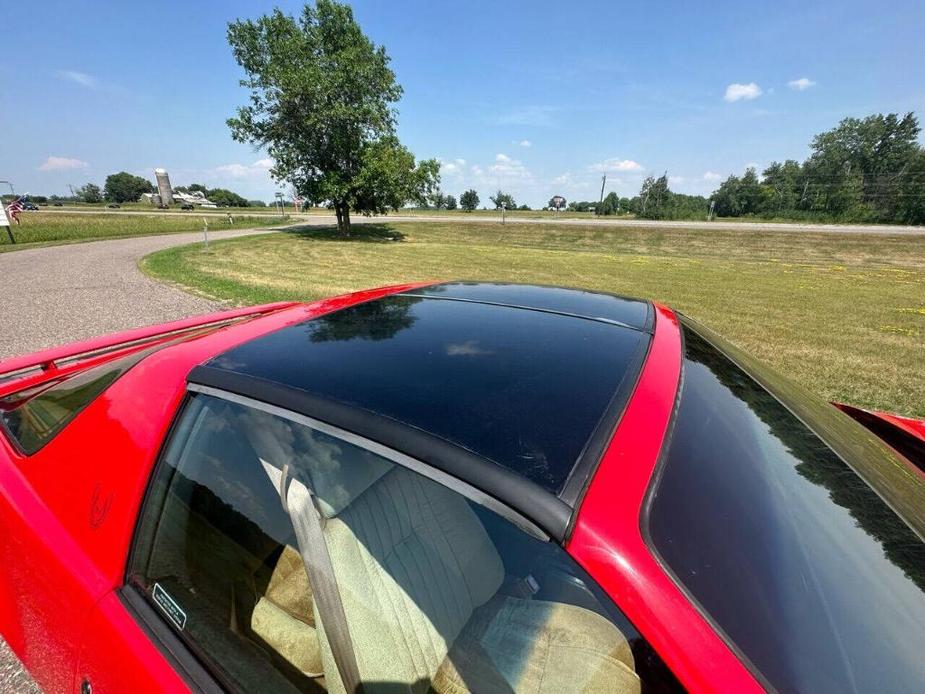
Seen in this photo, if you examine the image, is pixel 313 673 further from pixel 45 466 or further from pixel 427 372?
pixel 45 466

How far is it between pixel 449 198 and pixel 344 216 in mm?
62082

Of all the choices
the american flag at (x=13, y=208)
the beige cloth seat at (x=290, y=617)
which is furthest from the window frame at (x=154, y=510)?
the american flag at (x=13, y=208)

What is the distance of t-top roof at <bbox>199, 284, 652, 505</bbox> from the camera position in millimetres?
853

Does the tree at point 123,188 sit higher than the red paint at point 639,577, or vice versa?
the tree at point 123,188

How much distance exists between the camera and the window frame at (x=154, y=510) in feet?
2.52

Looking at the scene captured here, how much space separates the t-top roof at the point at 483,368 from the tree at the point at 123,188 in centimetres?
12244

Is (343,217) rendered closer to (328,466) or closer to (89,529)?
(89,529)

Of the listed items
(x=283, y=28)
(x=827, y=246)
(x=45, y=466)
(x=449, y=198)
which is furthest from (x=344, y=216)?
(x=449, y=198)

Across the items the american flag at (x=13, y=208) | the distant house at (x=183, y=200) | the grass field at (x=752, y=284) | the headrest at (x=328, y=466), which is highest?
the distant house at (x=183, y=200)

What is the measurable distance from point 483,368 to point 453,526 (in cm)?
41

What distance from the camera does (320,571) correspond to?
3.29 feet

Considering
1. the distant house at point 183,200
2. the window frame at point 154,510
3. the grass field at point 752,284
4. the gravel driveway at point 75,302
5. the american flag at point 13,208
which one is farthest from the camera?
the distant house at point 183,200

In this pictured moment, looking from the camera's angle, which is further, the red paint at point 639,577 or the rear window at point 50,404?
the rear window at point 50,404

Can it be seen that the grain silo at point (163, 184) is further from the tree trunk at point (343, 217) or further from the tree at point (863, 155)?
the tree at point (863, 155)
